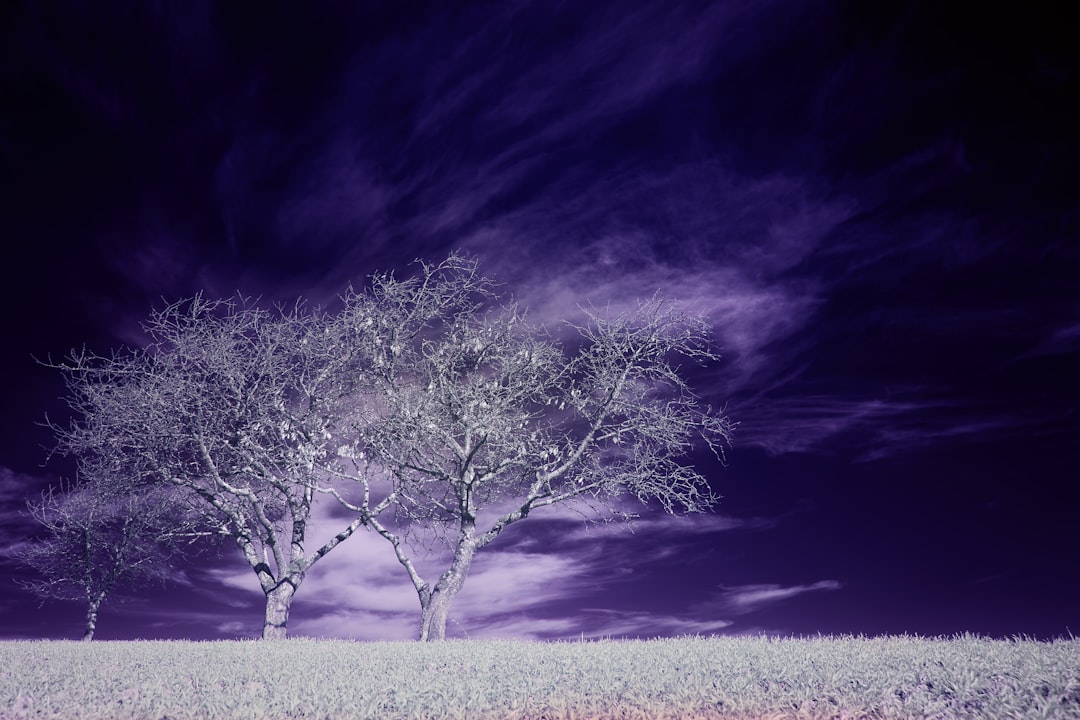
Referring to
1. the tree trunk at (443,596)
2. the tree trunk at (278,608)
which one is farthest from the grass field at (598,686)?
the tree trunk at (278,608)

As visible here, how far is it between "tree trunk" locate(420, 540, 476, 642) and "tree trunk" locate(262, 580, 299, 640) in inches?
208

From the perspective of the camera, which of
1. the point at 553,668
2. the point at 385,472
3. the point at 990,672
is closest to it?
the point at 990,672

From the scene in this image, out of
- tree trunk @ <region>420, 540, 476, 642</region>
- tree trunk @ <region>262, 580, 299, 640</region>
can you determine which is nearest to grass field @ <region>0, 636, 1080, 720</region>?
tree trunk @ <region>420, 540, 476, 642</region>

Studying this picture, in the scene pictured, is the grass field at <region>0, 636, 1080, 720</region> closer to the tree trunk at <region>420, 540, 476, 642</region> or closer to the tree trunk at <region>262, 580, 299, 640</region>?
the tree trunk at <region>420, 540, 476, 642</region>

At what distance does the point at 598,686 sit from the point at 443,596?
1247cm

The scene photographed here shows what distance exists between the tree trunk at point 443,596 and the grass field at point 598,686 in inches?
338

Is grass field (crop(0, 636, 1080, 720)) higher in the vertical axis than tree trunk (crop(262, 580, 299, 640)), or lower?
lower

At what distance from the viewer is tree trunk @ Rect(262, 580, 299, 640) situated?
20.9 metres

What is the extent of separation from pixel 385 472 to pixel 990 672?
17.5m

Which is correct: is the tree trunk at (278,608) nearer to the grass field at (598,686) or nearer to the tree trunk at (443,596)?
the tree trunk at (443,596)

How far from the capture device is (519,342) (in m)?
22.3

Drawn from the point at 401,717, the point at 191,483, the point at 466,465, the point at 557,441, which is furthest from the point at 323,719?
the point at 191,483

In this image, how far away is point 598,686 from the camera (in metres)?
7.55

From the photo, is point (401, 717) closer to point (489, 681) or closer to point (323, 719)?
point (323, 719)
